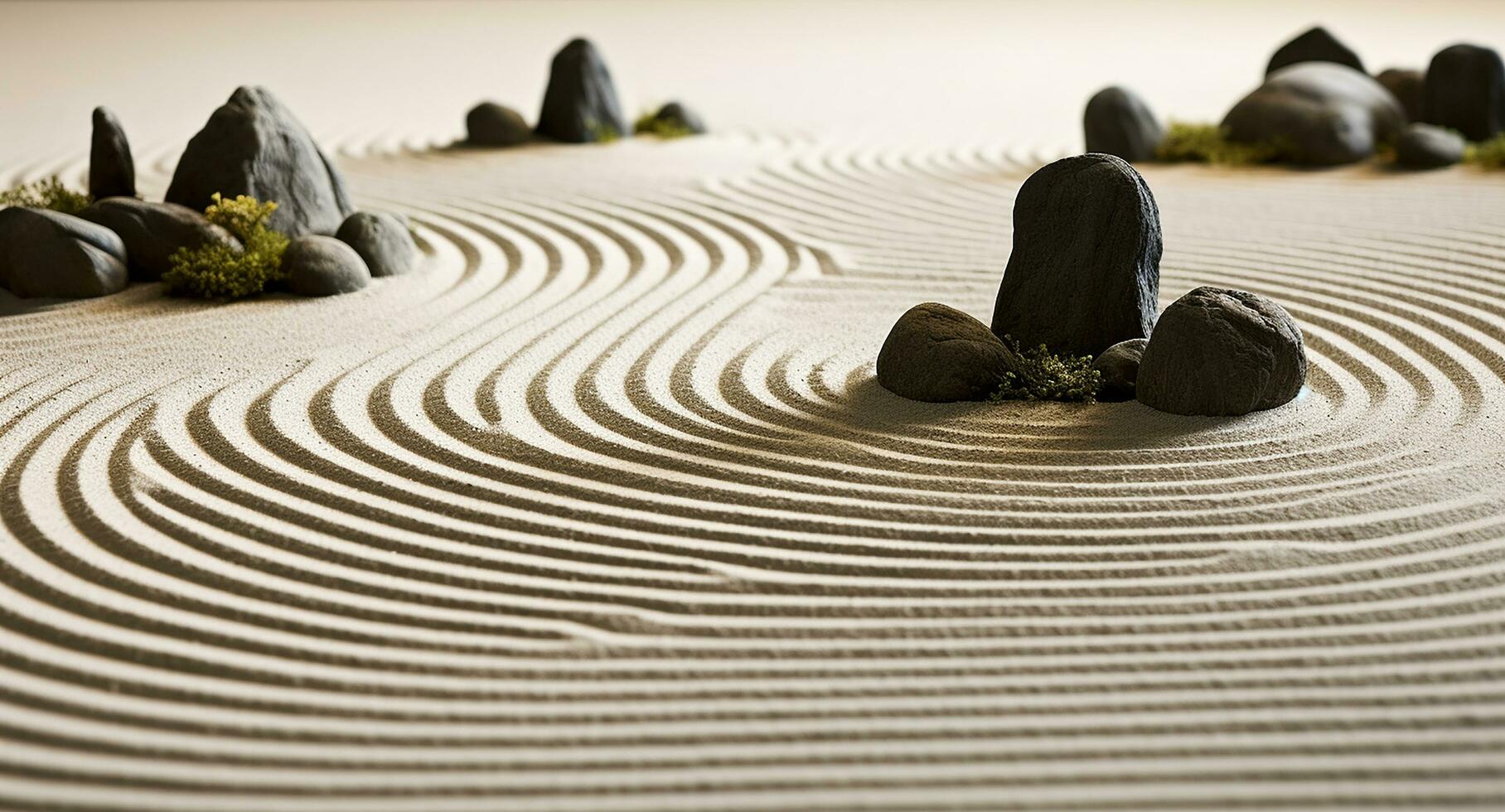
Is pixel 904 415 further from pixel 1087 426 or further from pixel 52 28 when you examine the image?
pixel 52 28

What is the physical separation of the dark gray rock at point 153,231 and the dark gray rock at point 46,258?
0.27 meters

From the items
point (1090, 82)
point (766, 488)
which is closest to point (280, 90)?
point (1090, 82)

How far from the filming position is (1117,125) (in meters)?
11.1

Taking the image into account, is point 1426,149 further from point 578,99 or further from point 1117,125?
point 578,99

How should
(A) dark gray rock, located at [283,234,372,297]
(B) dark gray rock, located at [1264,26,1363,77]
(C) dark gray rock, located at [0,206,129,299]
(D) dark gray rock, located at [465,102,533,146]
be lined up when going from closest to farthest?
(C) dark gray rock, located at [0,206,129,299] → (A) dark gray rock, located at [283,234,372,297] → (D) dark gray rock, located at [465,102,533,146] → (B) dark gray rock, located at [1264,26,1363,77]

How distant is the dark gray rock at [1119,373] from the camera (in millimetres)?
5434

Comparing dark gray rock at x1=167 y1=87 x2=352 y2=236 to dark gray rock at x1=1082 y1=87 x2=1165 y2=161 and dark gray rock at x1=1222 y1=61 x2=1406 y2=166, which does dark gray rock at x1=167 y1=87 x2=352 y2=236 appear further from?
dark gray rock at x1=1222 y1=61 x2=1406 y2=166

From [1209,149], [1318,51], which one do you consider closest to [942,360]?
[1209,149]

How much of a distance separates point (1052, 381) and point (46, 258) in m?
5.03

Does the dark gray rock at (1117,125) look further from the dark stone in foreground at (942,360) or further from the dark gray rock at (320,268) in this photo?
the dark gray rock at (320,268)

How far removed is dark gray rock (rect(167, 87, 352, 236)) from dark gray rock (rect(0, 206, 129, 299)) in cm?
75

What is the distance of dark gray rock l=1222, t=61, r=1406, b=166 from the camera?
10.8 meters

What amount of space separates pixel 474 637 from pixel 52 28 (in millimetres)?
18150


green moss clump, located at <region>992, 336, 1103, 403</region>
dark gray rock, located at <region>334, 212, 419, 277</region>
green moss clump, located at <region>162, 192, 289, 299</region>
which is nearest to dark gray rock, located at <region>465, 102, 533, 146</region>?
dark gray rock, located at <region>334, 212, 419, 277</region>
